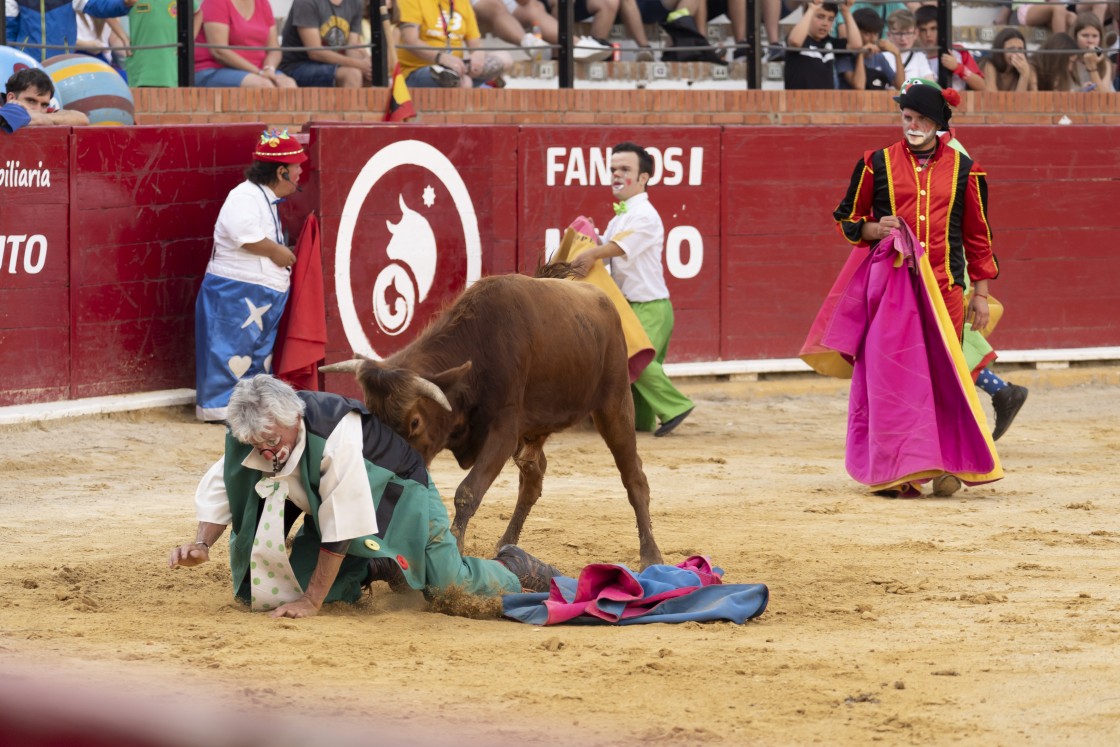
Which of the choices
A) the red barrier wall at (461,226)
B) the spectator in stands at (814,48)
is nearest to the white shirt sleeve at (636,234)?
the red barrier wall at (461,226)

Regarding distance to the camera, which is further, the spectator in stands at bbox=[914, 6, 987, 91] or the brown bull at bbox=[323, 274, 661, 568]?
the spectator in stands at bbox=[914, 6, 987, 91]

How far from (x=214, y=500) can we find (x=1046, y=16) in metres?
11.4

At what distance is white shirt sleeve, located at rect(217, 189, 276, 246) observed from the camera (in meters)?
9.05

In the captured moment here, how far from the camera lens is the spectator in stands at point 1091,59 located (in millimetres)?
14109

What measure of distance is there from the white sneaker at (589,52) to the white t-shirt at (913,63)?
2412mm

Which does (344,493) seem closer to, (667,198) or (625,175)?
(625,175)

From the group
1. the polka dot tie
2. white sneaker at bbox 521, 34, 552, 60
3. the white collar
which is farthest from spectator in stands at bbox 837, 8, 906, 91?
the polka dot tie

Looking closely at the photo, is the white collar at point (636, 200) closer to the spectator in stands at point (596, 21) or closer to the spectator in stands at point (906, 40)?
the spectator in stands at point (596, 21)

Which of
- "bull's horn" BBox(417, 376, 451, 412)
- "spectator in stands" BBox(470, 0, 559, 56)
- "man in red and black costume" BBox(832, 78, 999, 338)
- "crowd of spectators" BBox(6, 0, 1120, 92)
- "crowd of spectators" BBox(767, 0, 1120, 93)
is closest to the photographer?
"bull's horn" BBox(417, 376, 451, 412)

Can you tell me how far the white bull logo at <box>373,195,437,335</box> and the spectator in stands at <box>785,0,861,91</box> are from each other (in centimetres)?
411

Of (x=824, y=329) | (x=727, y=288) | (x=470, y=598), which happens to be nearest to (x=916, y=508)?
(x=824, y=329)

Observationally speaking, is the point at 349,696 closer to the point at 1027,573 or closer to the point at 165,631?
the point at 165,631

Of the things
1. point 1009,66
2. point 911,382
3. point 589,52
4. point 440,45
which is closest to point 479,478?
point 911,382

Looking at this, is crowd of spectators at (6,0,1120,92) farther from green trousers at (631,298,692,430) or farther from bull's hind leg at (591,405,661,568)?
bull's hind leg at (591,405,661,568)
